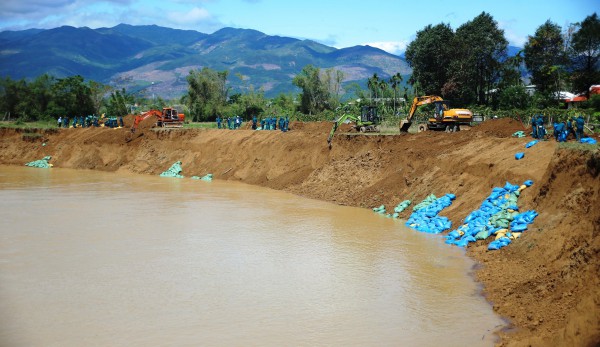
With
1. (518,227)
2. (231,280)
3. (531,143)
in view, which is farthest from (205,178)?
(518,227)

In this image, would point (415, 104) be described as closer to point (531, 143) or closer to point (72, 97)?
point (531, 143)

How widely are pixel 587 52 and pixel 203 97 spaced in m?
48.9

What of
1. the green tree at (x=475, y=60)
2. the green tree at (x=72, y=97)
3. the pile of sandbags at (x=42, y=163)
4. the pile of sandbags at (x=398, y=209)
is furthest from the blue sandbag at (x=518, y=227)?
the green tree at (x=72, y=97)

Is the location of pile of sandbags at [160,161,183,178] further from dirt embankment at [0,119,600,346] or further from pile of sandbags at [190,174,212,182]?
pile of sandbags at [190,174,212,182]

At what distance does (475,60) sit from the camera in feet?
204

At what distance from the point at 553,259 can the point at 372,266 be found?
5142 mm

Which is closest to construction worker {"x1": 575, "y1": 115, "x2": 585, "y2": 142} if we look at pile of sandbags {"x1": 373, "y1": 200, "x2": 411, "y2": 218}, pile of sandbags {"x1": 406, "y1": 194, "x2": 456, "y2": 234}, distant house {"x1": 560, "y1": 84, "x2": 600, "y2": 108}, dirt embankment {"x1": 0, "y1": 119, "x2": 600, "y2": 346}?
dirt embankment {"x1": 0, "y1": 119, "x2": 600, "y2": 346}

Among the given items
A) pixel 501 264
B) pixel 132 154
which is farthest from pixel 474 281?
pixel 132 154

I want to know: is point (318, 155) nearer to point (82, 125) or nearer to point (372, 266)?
point (372, 266)

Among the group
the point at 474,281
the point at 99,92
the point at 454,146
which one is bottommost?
the point at 474,281

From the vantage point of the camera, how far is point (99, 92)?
8375 cm

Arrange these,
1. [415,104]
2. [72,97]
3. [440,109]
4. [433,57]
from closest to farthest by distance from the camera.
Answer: [440,109] → [415,104] → [433,57] → [72,97]

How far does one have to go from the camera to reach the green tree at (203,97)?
7950 centimetres

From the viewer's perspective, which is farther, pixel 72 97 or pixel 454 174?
pixel 72 97
